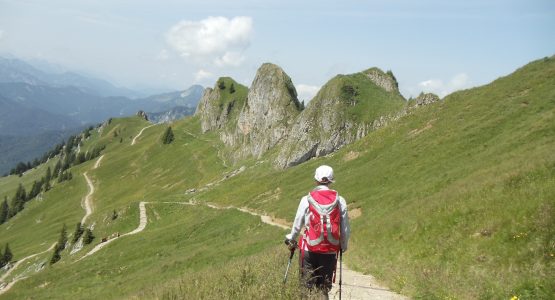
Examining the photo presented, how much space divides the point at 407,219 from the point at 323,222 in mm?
15140

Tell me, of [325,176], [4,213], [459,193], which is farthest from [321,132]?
[4,213]

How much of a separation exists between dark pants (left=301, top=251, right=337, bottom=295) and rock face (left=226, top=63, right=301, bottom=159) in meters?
93.3

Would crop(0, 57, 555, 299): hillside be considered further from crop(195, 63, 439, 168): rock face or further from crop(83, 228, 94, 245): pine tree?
crop(195, 63, 439, 168): rock face

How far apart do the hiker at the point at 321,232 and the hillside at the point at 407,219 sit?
0.85 meters

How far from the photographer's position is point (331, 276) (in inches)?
384

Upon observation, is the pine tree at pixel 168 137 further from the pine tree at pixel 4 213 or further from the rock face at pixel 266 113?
the pine tree at pixel 4 213

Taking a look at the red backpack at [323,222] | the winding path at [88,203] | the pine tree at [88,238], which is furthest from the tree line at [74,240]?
the red backpack at [323,222]

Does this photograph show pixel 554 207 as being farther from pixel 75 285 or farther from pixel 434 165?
pixel 75 285

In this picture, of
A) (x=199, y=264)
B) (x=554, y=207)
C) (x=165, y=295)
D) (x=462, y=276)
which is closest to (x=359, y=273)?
(x=462, y=276)

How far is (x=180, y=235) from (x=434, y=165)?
3151 cm

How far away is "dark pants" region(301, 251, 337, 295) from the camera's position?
9.62 m

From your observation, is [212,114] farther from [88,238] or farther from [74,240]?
[88,238]

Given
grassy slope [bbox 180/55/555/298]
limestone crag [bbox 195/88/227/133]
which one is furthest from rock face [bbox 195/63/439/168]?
grassy slope [bbox 180/55/555/298]

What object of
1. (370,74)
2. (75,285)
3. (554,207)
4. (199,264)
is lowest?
(75,285)
